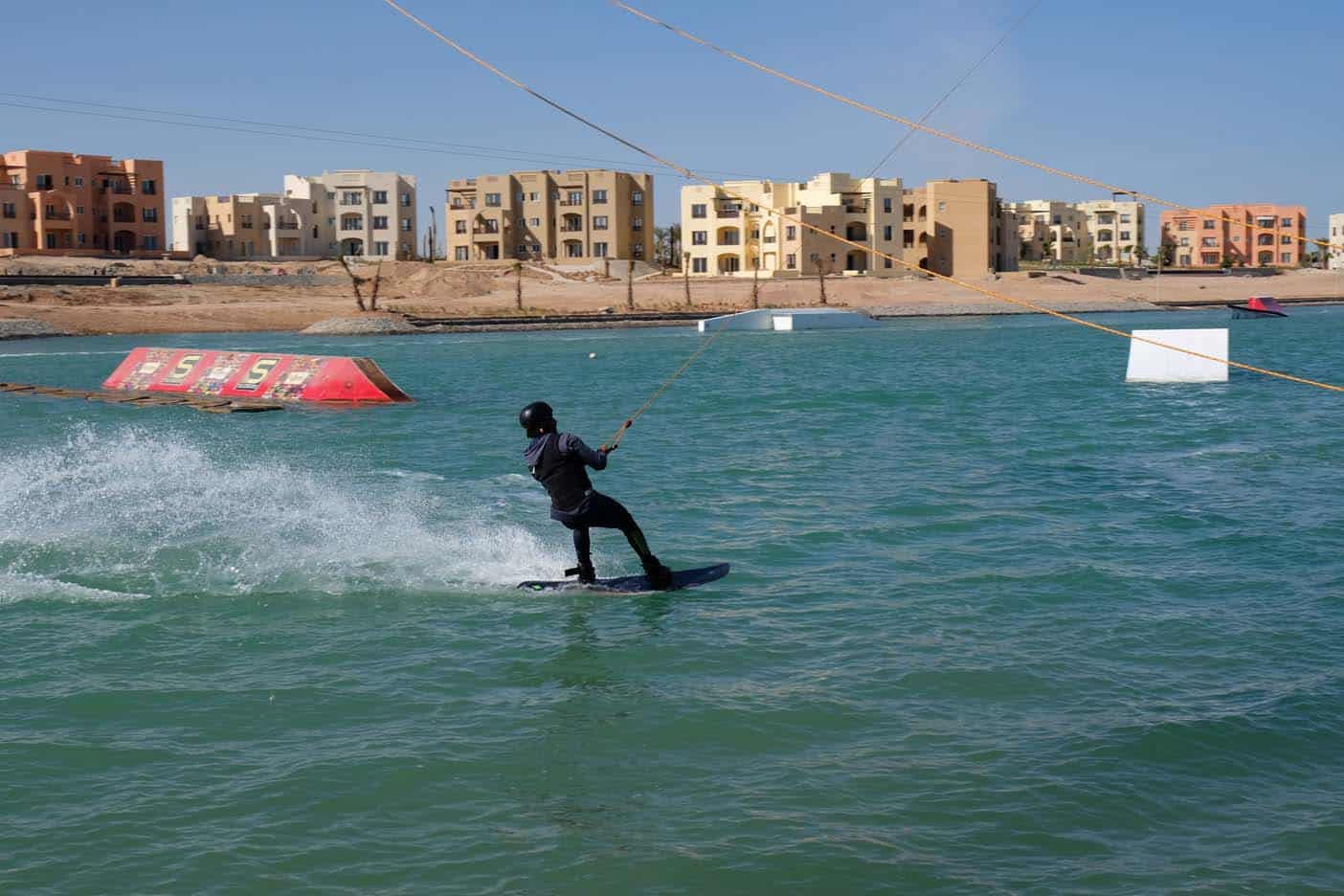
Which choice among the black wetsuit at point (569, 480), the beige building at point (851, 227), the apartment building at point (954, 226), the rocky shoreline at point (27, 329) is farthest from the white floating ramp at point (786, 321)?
the black wetsuit at point (569, 480)

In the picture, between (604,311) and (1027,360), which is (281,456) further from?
(604,311)

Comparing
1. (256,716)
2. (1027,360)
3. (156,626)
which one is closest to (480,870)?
(256,716)

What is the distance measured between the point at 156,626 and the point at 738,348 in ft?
205

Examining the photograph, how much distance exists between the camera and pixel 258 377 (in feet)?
132

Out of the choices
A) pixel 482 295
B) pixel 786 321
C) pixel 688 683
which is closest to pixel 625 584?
pixel 688 683

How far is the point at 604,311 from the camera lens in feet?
332

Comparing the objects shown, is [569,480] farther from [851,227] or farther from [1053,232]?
[1053,232]

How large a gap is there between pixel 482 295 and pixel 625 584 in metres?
97.2

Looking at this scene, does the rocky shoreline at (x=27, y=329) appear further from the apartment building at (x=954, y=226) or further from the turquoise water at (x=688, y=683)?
the apartment building at (x=954, y=226)

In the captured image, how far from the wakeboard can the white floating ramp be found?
7474 cm

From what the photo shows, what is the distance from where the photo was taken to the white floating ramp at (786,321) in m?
90.4

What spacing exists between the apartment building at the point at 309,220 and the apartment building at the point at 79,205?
6.36 metres

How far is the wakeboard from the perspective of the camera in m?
13.0

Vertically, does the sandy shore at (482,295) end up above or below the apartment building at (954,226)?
below
